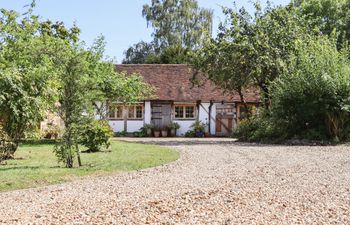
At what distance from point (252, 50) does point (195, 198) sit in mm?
17645

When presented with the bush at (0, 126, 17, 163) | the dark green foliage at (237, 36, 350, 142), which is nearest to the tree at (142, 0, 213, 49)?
the dark green foliage at (237, 36, 350, 142)

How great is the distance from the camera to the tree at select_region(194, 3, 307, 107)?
2450cm

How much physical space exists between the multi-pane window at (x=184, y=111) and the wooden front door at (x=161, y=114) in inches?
23.8

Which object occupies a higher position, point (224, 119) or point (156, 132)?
point (224, 119)

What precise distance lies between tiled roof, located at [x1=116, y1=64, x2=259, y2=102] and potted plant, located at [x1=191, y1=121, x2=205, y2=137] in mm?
1722

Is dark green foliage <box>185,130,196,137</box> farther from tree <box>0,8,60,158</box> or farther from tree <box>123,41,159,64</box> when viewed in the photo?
tree <box>0,8,60,158</box>

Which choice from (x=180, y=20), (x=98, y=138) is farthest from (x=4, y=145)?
(x=180, y=20)

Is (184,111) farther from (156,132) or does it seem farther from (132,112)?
(132,112)

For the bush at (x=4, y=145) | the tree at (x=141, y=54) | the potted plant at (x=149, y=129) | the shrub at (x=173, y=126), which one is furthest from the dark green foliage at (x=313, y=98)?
the tree at (x=141, y=54)

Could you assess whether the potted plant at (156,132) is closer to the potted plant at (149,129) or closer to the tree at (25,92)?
the potted plant at (149,129)

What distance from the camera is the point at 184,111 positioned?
34.8 metres

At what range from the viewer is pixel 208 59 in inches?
990

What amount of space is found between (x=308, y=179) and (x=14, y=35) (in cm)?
1376

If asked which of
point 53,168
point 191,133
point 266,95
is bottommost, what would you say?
point 53,168
